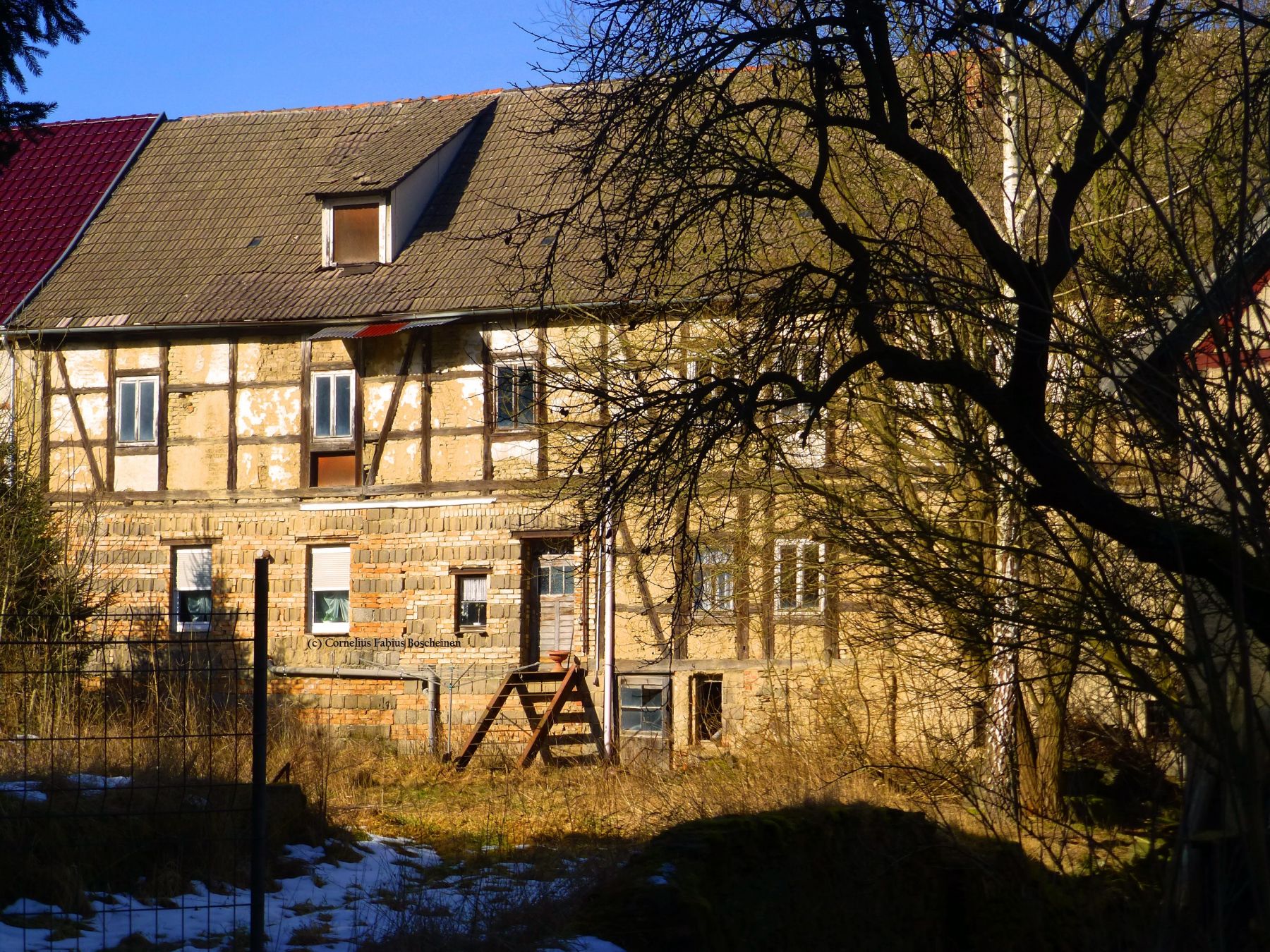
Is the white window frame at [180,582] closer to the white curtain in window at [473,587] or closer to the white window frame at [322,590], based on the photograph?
the white window frame at [322,590]

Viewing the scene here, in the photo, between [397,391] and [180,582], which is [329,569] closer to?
[180,582]

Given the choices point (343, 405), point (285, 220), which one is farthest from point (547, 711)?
point (285, 220)

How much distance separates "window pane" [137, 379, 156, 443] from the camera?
20453 mm

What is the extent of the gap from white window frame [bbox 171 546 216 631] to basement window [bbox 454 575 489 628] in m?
3.80

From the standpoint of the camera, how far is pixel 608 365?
388 inches

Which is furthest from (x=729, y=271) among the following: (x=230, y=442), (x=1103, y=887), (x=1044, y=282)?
(x=230, y=442)

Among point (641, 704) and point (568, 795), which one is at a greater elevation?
point (641, 704)

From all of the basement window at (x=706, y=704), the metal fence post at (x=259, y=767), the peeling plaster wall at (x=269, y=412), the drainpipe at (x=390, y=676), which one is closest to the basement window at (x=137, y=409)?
the peeling plaster wall at (x=269, y=412)

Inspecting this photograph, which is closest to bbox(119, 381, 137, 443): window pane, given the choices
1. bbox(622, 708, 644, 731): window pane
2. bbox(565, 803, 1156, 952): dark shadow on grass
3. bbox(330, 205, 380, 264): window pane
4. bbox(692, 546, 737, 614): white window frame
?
bbox(330, 205, 380, 264): window pane

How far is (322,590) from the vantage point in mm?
20297

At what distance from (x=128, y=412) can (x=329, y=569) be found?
153 inches

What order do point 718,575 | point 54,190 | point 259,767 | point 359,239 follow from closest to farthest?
point 259,767 → point 718,575 → point 359,239 → point 54,190

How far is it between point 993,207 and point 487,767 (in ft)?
33.0

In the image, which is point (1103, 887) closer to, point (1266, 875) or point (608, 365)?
point (1266, 875)
